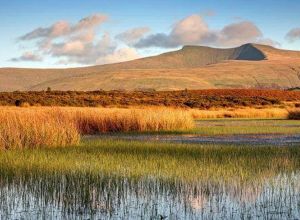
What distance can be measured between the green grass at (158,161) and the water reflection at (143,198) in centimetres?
57

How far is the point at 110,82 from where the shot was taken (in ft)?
578

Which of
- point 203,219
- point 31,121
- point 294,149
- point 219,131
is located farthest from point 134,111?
point 203,219

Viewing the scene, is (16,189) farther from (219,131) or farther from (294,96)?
(294,96)

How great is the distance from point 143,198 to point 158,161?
154 inches

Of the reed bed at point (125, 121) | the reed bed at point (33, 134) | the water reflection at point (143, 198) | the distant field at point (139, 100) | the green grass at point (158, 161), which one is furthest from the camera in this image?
the distant field at point (139, 100)

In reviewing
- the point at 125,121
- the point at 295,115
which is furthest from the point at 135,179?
the point at 295,115

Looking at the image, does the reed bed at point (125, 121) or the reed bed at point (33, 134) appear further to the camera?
the reed bed at point (125, 121)

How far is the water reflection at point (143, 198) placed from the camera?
890 cm

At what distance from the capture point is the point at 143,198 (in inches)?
396

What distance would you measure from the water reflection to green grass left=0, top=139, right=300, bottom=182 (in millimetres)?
566

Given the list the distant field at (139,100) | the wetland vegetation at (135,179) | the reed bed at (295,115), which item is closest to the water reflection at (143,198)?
the wetland vegetation at (135,179)

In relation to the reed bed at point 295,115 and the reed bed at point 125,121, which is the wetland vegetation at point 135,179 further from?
the reed bed at point 295,115

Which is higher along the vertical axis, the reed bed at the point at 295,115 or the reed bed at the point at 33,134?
the reed bed at the point at 33,134

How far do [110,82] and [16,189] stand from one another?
545 ft
